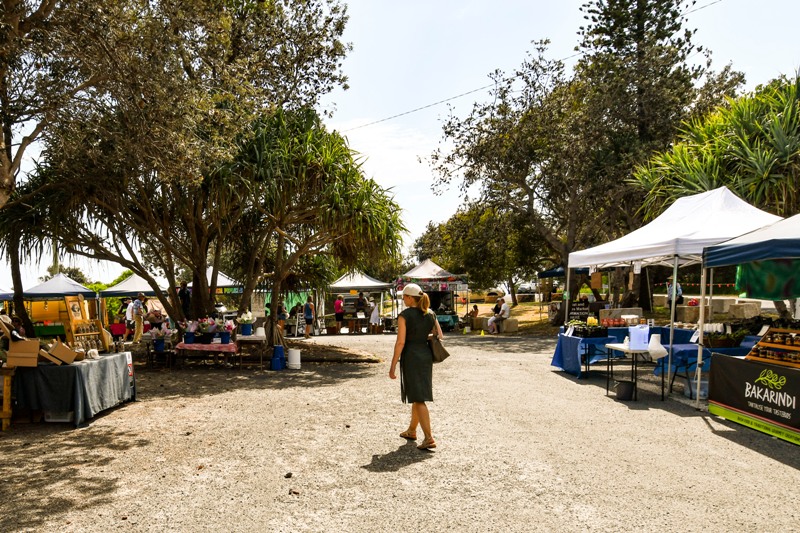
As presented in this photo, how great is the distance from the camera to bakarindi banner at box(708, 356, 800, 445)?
6.20 m

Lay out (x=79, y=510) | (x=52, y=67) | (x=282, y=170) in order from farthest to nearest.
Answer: (x=282, y=170) < (x=52, y=67) < (x=79, y=510)

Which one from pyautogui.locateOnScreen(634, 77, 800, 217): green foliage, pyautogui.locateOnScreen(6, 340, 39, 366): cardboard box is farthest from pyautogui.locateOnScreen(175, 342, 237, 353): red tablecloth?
pyautogui.locateOnScreen(634, 77, 800, 217): green foliage

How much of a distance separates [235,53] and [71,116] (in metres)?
5.29

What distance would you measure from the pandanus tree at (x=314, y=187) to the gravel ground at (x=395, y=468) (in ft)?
16.3

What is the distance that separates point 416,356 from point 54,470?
11.4 ft

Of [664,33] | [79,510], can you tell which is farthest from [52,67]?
[664,33]

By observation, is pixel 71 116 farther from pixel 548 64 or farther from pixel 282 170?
pixel 548 64

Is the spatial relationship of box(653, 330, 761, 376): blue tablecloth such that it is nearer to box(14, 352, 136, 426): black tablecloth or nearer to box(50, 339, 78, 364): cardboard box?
box(14, 352, 136, 426): black tablecloth

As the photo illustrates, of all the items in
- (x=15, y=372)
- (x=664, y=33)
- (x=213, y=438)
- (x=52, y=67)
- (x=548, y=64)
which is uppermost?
(x=664, y=33)

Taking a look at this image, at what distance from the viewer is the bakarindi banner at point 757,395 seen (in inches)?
244

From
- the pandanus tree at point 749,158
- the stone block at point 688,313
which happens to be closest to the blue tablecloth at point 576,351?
the pandanus tree at point 749,158

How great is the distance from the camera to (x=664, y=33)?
25.5m

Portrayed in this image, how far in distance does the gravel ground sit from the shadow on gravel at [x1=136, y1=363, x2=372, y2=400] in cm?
97

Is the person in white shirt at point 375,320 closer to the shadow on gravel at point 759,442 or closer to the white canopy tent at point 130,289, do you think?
the white canopy tent at point 130,289
